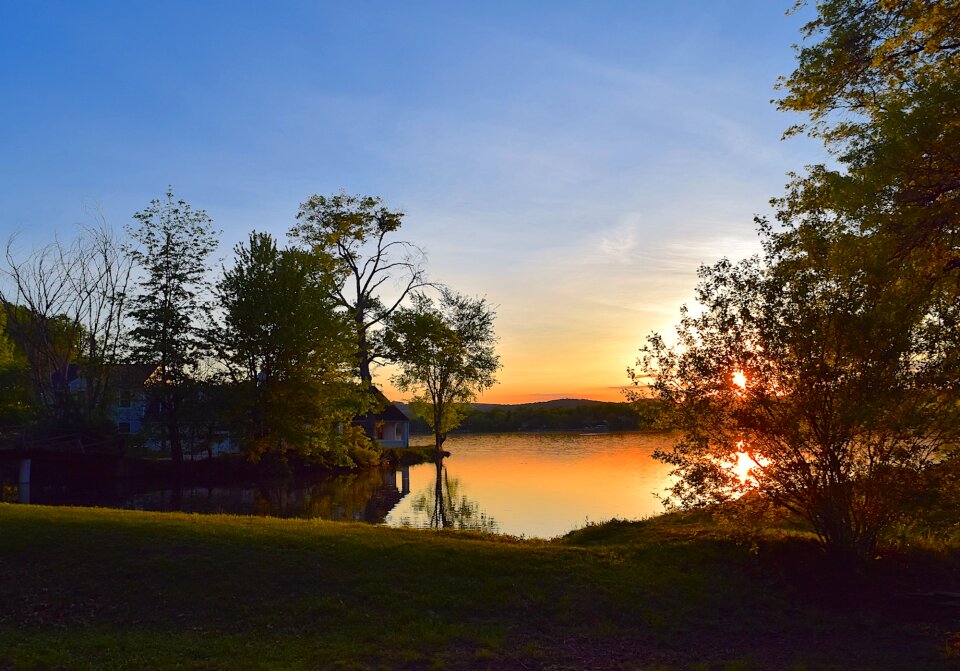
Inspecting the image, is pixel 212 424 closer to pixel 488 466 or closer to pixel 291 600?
pixel 488 466

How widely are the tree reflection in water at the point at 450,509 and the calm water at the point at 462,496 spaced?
0.04 meters

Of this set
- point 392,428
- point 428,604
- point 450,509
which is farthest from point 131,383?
point 428,604

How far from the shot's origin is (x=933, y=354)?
37.2 ft

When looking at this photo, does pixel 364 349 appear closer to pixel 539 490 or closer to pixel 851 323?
pixel 539 490

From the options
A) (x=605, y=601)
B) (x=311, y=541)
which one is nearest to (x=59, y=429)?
(x=311, y=541)

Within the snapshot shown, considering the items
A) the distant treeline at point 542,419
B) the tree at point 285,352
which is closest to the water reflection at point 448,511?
the tree at point 285,352

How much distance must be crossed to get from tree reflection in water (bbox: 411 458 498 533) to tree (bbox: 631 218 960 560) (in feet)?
30.0

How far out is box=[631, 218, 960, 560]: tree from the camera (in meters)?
11.4

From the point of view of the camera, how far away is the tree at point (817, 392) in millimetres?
11352

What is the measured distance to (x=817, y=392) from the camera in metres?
12.1

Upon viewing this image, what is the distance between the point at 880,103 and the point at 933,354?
429 cm

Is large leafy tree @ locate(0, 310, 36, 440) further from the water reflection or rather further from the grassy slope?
the grassy slope

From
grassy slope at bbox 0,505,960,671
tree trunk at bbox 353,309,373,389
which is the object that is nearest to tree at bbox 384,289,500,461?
tree trunk at bbox 353,309,373,389

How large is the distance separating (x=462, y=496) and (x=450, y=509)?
3.82 meters
